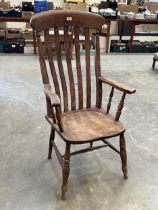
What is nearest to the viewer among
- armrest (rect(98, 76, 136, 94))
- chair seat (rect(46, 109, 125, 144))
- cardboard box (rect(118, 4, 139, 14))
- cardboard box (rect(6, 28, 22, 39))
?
chair seat (rect(46, 109, 125, 144))

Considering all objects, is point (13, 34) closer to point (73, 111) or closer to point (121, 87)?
point (73, 111)

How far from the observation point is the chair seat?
5.80 feet

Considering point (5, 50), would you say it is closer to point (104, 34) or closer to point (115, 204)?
point (104, 34)

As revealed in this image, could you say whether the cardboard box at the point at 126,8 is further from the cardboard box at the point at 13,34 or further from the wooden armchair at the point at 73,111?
the wooden armchair at the point at 73,111

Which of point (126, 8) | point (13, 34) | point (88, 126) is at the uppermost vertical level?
point (126, 8)

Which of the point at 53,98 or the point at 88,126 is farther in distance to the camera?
the point at 88,126

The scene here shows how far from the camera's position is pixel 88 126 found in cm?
191

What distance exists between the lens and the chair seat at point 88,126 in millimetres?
1766

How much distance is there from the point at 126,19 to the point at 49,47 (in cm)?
408

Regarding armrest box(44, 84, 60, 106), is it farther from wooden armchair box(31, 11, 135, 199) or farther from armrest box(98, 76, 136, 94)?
armrest box(98, 76, 136, 94)

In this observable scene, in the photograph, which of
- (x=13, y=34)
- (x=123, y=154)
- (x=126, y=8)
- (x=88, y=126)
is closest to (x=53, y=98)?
(x=88, y=126)

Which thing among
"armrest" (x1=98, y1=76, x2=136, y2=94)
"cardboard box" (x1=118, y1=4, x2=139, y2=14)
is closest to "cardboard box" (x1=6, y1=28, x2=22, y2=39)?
"cardboard box" (x1=118, y1=4, x2=139, y2=14)

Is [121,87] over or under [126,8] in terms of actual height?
under

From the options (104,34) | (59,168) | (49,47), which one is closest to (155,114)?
(59,168)
